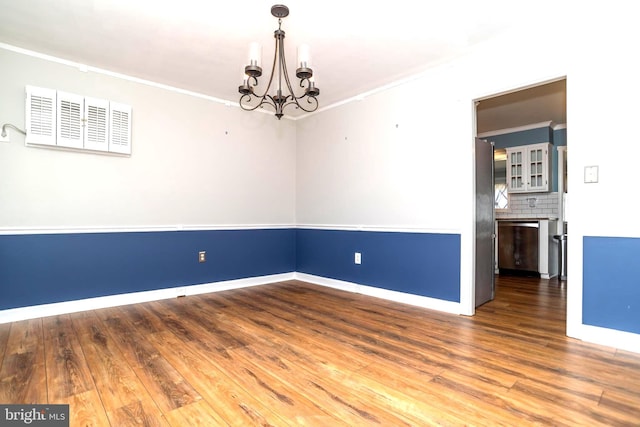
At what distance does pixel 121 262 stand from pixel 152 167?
1.05 metres

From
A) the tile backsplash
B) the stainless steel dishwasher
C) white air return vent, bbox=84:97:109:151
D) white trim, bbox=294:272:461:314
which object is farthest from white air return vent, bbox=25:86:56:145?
the tile backsplash

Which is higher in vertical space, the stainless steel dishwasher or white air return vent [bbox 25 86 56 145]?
white air return vent [bbox 25 86 56 145]

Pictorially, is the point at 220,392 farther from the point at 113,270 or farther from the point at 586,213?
the point at 586,213

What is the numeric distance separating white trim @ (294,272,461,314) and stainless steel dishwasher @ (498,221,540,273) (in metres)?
2.82

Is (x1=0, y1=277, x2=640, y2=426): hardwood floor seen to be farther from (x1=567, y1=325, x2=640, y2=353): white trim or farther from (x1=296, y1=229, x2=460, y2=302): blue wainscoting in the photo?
(x1=296, y1=229, x2=460, y2=302): blue wainscoting

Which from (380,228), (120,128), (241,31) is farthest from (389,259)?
(120,128)

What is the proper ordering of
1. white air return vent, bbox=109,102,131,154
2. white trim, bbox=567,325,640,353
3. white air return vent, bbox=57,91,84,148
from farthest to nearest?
white air return vent, bbox=109,102,131,154
white air return vent, bbox=57,91,84,148
white trim, bbox=567,325,640,353

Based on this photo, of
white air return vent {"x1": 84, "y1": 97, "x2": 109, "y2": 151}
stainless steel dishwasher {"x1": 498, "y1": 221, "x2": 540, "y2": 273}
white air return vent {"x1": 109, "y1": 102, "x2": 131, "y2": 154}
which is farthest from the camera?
stainless steel dishwasher {"x1": 498, "y1": 221, "x2": 540, "y2": 273}

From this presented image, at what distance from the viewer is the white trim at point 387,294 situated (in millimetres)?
3164

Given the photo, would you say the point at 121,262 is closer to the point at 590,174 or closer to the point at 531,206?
the point at 590,174

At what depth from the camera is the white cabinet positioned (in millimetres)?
5215

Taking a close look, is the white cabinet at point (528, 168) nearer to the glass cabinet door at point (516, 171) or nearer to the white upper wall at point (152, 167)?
the glass cabinet door at point (516, 171)

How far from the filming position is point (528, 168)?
5391mm

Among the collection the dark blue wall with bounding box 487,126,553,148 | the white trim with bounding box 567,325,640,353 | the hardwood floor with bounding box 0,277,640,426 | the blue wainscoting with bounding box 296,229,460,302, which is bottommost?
the hardwood floor with bounding box 0,277,640,426
